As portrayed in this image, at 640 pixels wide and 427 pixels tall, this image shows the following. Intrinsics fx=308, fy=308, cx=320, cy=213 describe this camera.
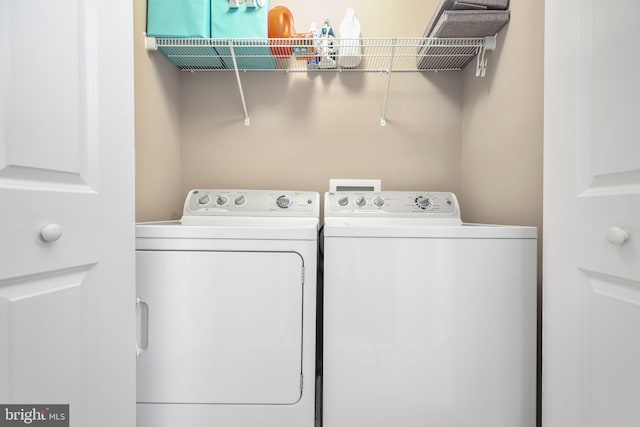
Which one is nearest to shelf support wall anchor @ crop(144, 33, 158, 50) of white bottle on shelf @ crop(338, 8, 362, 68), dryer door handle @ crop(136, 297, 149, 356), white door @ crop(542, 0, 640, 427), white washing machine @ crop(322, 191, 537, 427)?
white bottle on shelf @ crop(338, 8, 362, 68)

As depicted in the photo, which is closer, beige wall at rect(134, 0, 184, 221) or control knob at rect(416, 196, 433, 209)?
beige wall at rect(134, 0, 184, 221)

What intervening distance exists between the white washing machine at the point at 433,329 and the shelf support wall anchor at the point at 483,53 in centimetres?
88

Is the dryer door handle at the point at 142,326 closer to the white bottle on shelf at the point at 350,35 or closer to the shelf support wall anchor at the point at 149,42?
the shelf support wall anchor at the point at 149,42

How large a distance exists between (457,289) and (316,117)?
125 centimetres

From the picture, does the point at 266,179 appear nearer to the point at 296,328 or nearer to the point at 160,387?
the point at 296,328

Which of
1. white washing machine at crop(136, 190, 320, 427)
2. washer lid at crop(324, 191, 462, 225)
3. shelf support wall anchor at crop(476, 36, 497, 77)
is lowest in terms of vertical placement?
white washing machine at crop(136, 190, 320, 427)

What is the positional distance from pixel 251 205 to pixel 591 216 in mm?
1300

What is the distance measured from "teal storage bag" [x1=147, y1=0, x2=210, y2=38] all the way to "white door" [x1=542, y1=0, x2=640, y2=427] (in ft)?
4.47

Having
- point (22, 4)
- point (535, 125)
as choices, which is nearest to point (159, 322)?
point (22, 4)

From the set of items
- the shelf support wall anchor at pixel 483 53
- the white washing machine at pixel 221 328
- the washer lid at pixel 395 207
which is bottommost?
the white washing machine at pixel 221 328

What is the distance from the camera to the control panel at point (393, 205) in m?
1.51

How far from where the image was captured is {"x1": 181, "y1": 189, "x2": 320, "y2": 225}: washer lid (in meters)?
1.54

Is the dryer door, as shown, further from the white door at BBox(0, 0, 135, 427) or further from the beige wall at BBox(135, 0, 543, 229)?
the beige wall at BBox(135, 0, 543, 229)

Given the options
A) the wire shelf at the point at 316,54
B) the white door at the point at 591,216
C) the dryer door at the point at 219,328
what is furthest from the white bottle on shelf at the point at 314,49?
the dryer door at the point at 219,328
